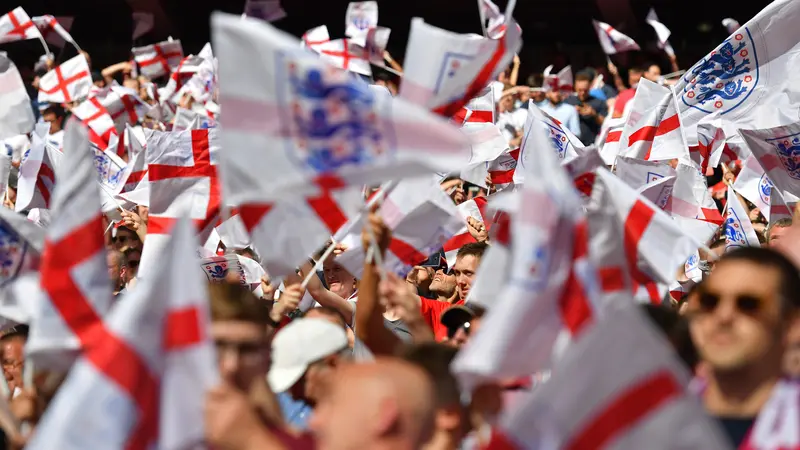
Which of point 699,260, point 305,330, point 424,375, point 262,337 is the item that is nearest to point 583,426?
point 424,375

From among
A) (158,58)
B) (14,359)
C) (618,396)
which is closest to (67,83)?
(158,58)

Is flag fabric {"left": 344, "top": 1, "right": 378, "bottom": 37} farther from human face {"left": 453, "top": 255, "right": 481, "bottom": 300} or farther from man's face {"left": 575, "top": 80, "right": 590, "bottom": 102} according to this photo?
human face {"left": 453, "top": 255, "right": 481, "bottom": 300}

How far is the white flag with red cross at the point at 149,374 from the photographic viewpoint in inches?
134

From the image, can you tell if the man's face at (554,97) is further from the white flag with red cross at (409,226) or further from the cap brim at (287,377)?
the cap brim at (287,377)

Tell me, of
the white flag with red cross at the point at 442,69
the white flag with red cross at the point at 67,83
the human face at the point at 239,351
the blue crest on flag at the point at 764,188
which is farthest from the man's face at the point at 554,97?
the human face at the point at 239,351

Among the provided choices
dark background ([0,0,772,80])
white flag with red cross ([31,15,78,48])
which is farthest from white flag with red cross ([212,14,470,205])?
dark background ([0,0,772,80])

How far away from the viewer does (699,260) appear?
307 inches

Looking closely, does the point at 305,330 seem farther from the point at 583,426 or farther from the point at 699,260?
the point at 699,260

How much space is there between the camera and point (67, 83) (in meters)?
13.4

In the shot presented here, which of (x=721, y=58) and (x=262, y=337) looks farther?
(x=721, y=58)

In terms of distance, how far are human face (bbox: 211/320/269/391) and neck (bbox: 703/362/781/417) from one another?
1259 millimetres

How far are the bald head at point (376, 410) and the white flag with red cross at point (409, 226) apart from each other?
1882 millimetres

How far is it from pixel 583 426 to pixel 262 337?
103cm

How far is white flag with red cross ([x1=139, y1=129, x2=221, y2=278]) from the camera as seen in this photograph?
6.93 m
